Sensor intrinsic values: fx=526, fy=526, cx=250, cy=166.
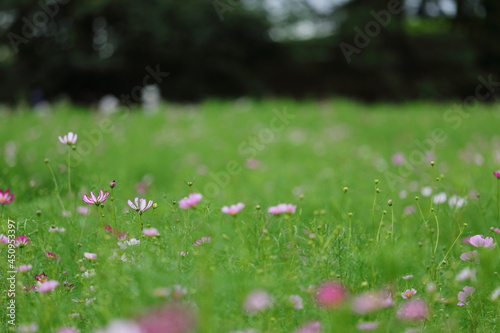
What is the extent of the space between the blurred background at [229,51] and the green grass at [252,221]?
6.22 m

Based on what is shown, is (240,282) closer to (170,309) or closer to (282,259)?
(282,259)

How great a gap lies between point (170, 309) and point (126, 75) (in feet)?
42.4

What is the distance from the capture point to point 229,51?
12914mm

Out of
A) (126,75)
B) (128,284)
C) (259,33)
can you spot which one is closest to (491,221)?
(128,284)

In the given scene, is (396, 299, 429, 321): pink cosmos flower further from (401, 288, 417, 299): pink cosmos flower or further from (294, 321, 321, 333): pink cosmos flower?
(294, 321, 321, 333): pink cosmos flower

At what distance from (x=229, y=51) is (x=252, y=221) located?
1129cm

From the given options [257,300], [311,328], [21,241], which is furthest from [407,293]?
[21,241]

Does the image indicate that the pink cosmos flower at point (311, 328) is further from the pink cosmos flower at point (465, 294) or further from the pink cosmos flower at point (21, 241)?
the pink cosmos flower at point (21, 241)

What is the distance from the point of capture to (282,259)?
180 centimetres

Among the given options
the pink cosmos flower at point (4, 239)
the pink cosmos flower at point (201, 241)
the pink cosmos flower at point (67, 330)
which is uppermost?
the pink cosmos flower at point (4, 239)

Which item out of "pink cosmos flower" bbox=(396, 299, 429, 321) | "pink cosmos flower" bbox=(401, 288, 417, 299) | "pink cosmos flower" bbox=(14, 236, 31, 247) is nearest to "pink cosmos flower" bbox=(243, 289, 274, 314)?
"pink cosmos flower" bbox=(396, 299, 429, 321)

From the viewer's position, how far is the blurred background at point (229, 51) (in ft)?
40.0

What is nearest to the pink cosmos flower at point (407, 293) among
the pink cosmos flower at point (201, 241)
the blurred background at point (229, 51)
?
the pink cosmos flower at point (201, 241)

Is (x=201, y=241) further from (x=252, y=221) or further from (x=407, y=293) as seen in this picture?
(x=407, y=293)
